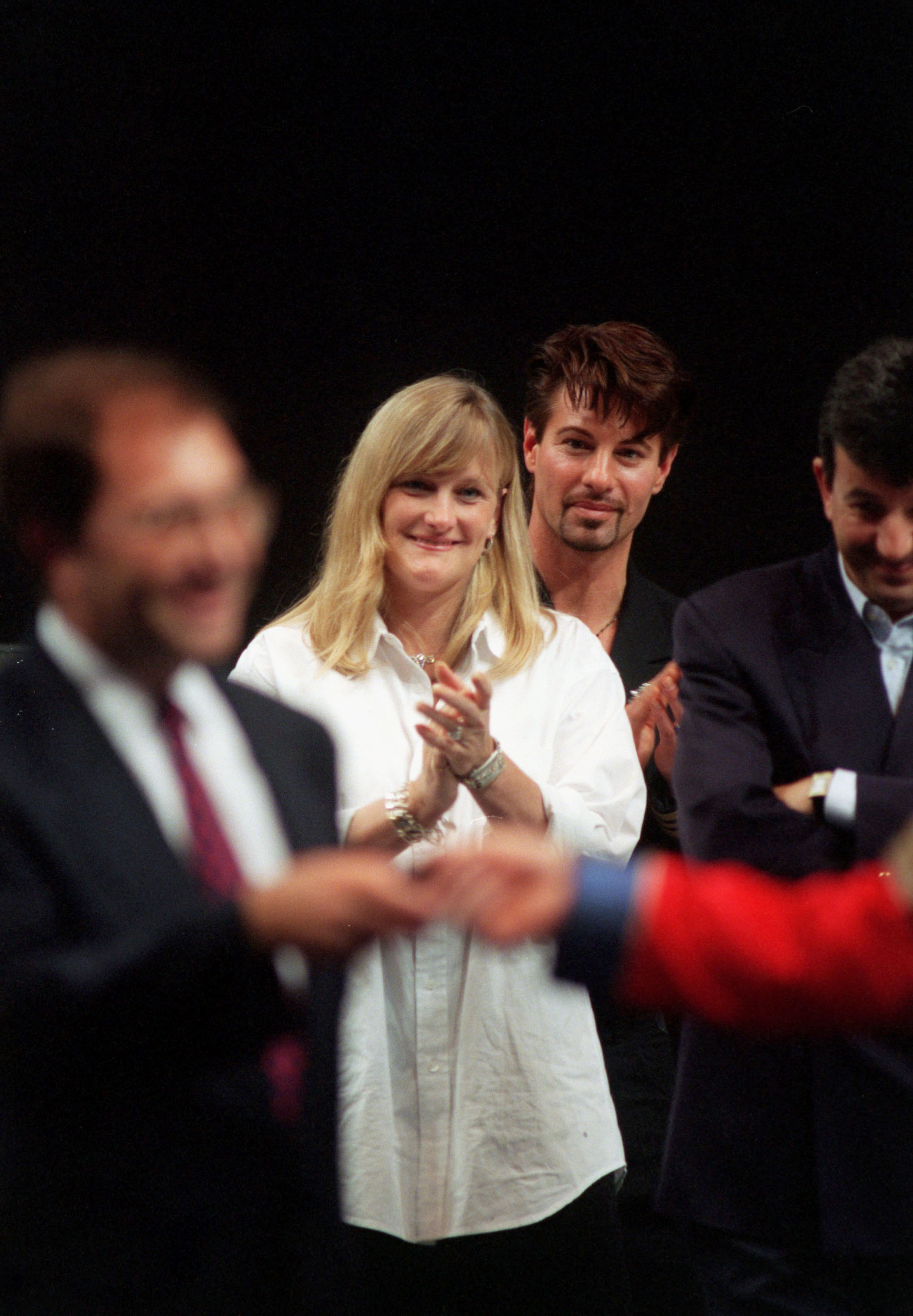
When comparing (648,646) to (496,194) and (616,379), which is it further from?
(496,194)

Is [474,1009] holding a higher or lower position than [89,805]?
lower

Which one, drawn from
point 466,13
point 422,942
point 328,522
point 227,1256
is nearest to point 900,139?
point 466,13

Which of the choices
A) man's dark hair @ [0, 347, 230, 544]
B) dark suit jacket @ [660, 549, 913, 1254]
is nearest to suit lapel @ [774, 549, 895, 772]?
dark suit jacket @ [660, 549, 913, 1254]

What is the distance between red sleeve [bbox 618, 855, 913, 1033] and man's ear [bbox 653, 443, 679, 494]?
0.57m

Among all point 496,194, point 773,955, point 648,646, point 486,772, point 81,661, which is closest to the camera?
point 773,955

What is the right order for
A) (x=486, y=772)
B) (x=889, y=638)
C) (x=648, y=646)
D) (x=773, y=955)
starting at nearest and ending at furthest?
(x=773, y=955)
(x=486, y=772)
(x=889, y=638)
(x=648, y=646)

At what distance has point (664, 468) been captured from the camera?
141 cm

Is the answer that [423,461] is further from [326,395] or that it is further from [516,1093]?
[516,1093]

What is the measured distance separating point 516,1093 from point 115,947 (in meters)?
0.50

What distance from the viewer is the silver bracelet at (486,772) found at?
1148 mm

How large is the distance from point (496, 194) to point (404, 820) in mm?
743

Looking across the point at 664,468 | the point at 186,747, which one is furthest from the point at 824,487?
the point at 186,747

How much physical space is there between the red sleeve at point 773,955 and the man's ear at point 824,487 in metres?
0.41

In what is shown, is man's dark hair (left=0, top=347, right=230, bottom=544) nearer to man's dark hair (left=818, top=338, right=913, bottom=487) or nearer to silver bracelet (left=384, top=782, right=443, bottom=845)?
silver bracelet (left=384, top=782, right=443, bottom=845)
